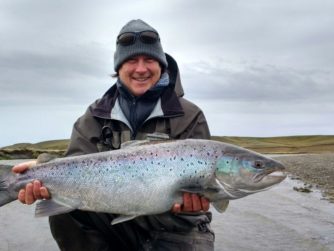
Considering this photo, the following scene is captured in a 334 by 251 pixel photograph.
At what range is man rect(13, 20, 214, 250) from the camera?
233 inches

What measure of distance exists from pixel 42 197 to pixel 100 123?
1.31 meters

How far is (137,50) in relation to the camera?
242 inches

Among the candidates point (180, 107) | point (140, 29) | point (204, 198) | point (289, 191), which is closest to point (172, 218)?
point (204, 198)

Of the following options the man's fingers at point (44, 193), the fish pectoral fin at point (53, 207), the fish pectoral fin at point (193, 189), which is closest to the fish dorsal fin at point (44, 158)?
the man's fingers at point (44, 193)

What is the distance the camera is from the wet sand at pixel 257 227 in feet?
27.3

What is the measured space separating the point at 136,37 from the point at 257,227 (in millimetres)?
5069

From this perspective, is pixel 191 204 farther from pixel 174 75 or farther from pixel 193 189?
pixel 174 75

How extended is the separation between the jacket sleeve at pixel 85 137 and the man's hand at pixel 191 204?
153cm

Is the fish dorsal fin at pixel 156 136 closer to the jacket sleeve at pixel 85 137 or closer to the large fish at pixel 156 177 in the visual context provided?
the large fish at pixel 156 177

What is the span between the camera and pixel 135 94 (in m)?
6.14

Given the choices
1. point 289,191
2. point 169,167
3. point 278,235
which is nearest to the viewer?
point 169,167

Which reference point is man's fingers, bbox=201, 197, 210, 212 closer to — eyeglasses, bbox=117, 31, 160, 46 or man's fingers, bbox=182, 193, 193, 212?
man's fingers, bbox=182, 193, 193, 212

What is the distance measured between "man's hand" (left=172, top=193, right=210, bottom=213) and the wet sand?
316 centimetres

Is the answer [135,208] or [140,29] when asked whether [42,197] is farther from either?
[140,29]
